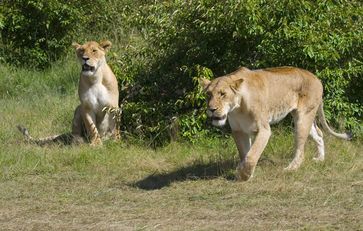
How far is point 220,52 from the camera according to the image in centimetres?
1029

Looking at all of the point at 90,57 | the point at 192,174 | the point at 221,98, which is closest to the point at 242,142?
the point at 192,174

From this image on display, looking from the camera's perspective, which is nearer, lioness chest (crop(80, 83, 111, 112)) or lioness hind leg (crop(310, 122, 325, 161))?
lioness hind leg (crop(310, 122, 325, 161))

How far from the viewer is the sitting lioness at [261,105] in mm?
7699

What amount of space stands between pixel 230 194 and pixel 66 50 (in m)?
8.28

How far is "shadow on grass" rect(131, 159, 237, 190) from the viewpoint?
26.9 feet

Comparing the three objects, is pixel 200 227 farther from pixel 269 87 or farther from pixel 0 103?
pixel 0 103

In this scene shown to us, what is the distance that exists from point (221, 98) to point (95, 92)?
3015 mm

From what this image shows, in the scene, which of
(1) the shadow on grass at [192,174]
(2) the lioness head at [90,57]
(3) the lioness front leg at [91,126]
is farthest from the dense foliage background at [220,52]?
(1) the shadow on grass at [192,174]

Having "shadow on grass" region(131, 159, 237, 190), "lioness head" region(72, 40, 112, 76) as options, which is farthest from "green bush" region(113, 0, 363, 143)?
"shadow on grass" region(131, 159, 237, 190)

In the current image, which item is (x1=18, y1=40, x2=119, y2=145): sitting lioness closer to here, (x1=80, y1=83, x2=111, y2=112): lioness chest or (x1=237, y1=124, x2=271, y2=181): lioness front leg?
(x1=80, y1=83, x2=111, y2=112): lioness chest

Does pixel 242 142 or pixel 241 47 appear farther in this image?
pixel 241 47

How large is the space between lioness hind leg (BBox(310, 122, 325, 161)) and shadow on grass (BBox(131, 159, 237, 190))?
981mm

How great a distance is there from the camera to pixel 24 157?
920 centimetres

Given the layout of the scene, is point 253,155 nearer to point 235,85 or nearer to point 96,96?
point 235,85
